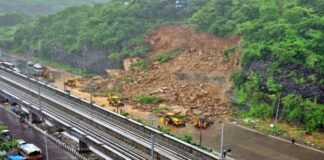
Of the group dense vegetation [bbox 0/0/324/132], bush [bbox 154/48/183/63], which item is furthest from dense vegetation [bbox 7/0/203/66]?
bush [bbox 154/48/183/63]

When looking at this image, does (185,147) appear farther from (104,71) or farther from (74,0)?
(74,0)

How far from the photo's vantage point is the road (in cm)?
3256

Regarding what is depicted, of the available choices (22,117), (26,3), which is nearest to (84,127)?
(22,117)

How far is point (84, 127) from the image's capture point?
35281 millimetres

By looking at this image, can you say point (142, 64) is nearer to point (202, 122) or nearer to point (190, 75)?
point (190, 75)

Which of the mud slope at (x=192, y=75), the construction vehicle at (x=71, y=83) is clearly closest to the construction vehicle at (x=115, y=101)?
the mud slope at (x=192, y=75)

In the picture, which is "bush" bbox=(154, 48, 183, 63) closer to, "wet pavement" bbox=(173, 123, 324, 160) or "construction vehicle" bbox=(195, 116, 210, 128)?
"construction vehicle" bbox=(195, 116, 210, 128)

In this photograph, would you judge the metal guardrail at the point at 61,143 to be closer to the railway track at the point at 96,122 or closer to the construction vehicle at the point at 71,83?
the railway track at the point at 96,122

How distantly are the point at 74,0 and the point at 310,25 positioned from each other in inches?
4319

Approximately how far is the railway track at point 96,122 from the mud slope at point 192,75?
10186mm

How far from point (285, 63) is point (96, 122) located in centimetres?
1977


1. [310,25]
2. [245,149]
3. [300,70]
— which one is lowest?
[245,149]

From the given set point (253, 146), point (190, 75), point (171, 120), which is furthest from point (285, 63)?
point (190, 75)

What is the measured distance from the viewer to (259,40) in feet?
151
